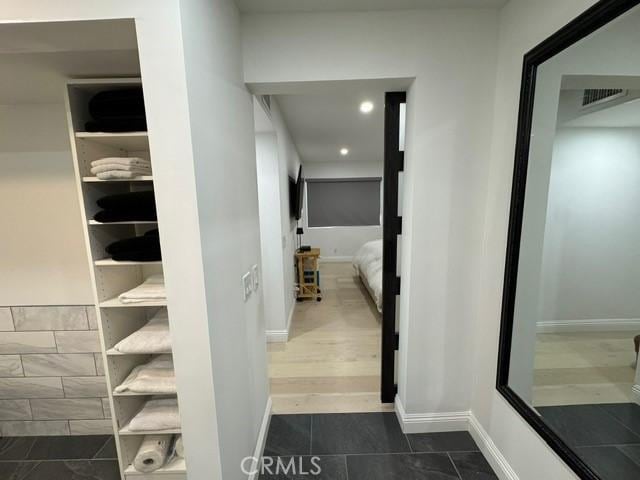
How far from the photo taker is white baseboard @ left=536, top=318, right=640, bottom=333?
868 mm

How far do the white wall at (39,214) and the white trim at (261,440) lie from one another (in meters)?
1.31

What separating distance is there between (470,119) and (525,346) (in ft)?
4.00

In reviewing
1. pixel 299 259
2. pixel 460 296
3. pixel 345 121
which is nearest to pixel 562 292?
pixel 460 296

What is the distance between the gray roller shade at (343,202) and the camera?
21.0 feet

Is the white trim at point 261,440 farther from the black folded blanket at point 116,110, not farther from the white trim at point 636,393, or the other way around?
the black folded blanket at point 116,110

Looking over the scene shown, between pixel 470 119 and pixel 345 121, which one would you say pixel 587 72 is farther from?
pixel 345 121

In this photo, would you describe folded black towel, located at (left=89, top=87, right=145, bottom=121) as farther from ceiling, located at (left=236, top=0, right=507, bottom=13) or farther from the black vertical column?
the black vertical column

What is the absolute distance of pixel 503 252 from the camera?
140cm

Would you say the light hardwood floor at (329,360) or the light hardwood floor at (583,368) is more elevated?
the light hardwood floor at (583,368)

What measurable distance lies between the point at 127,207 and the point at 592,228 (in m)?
1.92

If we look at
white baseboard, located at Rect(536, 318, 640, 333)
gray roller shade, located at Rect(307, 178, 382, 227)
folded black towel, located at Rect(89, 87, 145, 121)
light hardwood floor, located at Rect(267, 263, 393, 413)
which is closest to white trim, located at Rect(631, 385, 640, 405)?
white baseboard, located at Rect(536, 318, 640, 333)

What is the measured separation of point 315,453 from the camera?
5.33 feet

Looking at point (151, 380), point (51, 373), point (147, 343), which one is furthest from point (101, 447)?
point (147, 343)

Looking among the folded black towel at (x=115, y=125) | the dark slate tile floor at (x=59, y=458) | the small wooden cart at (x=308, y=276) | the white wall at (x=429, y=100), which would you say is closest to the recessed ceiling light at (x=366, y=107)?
the white wall at (x=429, y=100)
